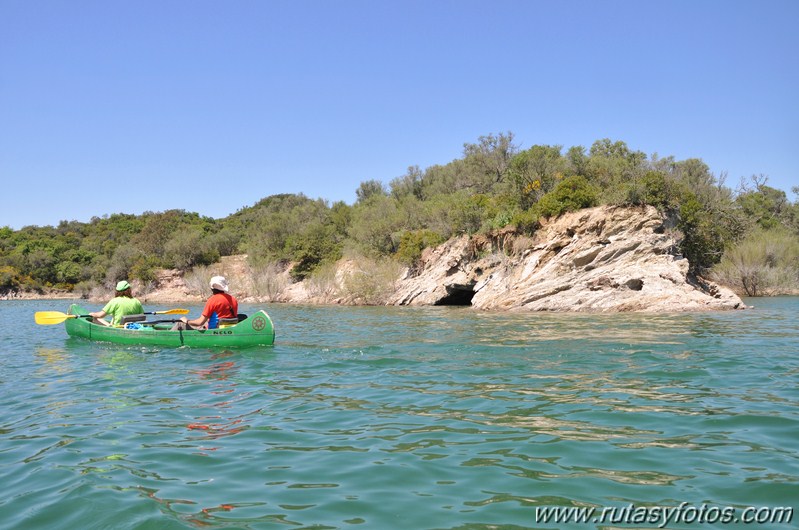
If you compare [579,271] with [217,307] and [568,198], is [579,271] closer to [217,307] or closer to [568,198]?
[568,198]

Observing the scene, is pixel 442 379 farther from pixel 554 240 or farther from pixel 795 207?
pixel 795 207

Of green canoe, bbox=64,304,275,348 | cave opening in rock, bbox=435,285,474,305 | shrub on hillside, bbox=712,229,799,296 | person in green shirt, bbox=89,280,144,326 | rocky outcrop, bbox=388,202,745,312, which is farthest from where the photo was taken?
shrub on hillside, bbox=712,229,799,296

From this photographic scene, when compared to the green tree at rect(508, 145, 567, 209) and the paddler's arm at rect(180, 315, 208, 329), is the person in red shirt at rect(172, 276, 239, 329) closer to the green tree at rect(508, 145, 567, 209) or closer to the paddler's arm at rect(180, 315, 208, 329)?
the paddler's arm at rect(180, 315, 208, 329)

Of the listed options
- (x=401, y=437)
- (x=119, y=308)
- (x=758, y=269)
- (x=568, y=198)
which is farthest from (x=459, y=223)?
(x=401, y=437)

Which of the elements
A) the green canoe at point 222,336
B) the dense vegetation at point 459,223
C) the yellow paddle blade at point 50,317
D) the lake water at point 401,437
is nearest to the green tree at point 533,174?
the dense vegetation at point 459,223

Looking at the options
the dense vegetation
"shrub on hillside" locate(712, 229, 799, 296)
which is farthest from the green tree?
"shrub on hillside" locate(712, 229, 799, 296)

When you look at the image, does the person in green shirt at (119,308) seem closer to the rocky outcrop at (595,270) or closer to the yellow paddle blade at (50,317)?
the yellow paddle blade at (50,317)

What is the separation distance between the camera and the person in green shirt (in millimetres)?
15203

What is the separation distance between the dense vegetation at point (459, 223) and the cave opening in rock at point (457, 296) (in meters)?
3.49

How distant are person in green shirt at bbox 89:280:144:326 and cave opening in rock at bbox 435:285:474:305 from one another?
1920 cm

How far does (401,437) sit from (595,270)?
2078 cm

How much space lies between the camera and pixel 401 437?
6.17 metres

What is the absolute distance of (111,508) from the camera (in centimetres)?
447

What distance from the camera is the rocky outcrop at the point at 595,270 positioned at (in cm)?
2320
